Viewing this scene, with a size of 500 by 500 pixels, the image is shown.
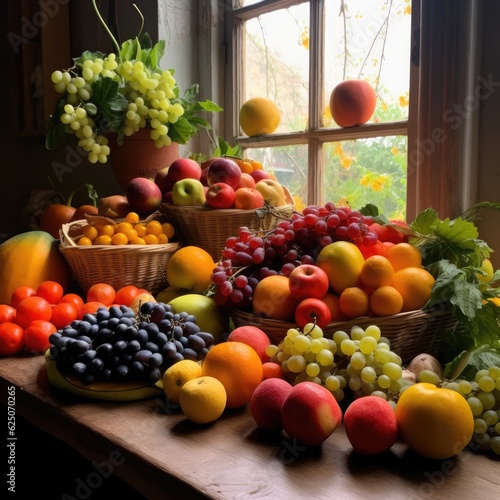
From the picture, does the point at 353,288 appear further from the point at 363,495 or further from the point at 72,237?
the point at 72,237

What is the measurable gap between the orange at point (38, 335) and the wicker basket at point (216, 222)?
0.39m

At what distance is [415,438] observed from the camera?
1.84 ft

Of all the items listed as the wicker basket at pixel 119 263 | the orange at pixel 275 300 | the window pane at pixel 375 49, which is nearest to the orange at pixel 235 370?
the orange at pixel 275 300

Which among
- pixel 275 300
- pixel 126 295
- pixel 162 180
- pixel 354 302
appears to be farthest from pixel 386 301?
pixel 162 180

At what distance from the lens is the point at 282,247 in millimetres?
925

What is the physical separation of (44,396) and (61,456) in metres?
0.46

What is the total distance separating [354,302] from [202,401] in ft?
0.90

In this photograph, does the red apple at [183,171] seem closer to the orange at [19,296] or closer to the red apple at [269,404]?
the orange at [19,296]

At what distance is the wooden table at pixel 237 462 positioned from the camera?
516 millimetres

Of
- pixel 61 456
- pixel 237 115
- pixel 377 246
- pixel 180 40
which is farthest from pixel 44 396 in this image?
pixel 180 40

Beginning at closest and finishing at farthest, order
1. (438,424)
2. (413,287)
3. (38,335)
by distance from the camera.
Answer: (438,424), (413,287), (38,335)

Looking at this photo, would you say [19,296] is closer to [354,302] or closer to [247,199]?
[247,199]

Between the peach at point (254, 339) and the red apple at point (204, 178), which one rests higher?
the red apple at point (204, 178)

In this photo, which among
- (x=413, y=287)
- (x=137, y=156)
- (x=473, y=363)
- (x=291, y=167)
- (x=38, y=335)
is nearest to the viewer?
(x=473, y=363)
